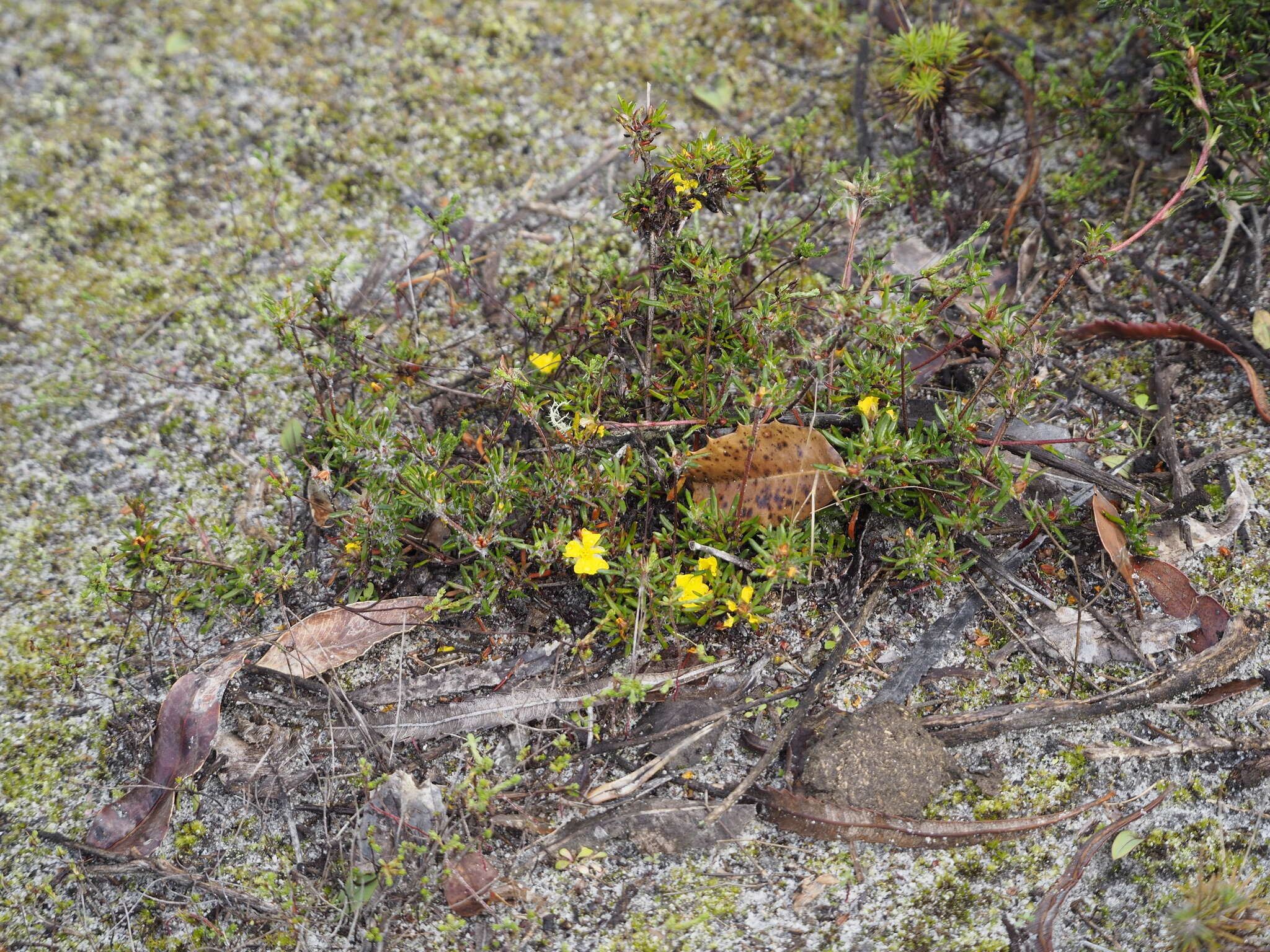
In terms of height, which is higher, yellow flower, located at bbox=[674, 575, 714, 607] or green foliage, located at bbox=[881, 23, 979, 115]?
green foliage, located at bbox=[881, 23, 979, 115]

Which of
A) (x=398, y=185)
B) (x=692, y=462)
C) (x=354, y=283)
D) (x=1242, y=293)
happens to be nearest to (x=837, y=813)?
(x=692, y=462)

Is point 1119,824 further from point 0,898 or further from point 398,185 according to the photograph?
point 398,185

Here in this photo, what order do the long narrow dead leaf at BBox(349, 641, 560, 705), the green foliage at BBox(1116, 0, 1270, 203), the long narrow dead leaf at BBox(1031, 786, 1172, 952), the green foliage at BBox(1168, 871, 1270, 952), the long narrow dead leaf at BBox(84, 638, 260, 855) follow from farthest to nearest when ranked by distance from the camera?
the green foliage at BBox(1116, 0, 1270, 203) → the long narrow dead leaf at BBox(349, 641, 560, 705) → the long narrow dead leaf at BBox(84, 638, 260, 855) → the long narrow dead leaf at BBox(1031, 786, 1172, 952) → the green foliage at BBox(1168, 871, 1270, 952)

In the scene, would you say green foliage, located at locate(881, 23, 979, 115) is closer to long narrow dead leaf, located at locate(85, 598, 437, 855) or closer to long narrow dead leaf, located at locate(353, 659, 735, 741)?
long narrow dead leaf, located at locate(353, 659, 735, 741)

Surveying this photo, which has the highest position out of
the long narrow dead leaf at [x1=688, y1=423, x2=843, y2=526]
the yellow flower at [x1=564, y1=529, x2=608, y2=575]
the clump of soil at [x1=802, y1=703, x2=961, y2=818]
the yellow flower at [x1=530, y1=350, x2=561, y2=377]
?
the yellow flower at [x1=530, y1=350, x2=561, y2=377]

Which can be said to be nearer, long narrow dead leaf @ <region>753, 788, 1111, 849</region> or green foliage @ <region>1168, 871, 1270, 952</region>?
green foliage @ <region>1168, 871, 1270, 952</region>

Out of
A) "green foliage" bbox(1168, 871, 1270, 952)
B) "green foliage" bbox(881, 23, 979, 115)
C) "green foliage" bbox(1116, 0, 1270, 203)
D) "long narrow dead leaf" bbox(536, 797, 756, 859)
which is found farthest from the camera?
"green foliage" bbox(881, 23, 979, 115)

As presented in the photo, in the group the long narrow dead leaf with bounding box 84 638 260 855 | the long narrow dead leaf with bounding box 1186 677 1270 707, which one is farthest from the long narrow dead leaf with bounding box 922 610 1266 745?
the long narrow dead leaf with bounding box 84 638 260 855

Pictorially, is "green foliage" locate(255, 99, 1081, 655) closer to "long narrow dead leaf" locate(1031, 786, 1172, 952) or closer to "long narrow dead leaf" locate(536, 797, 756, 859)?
"long narrow dead leaf" locate(536, 797, 756, 859)
